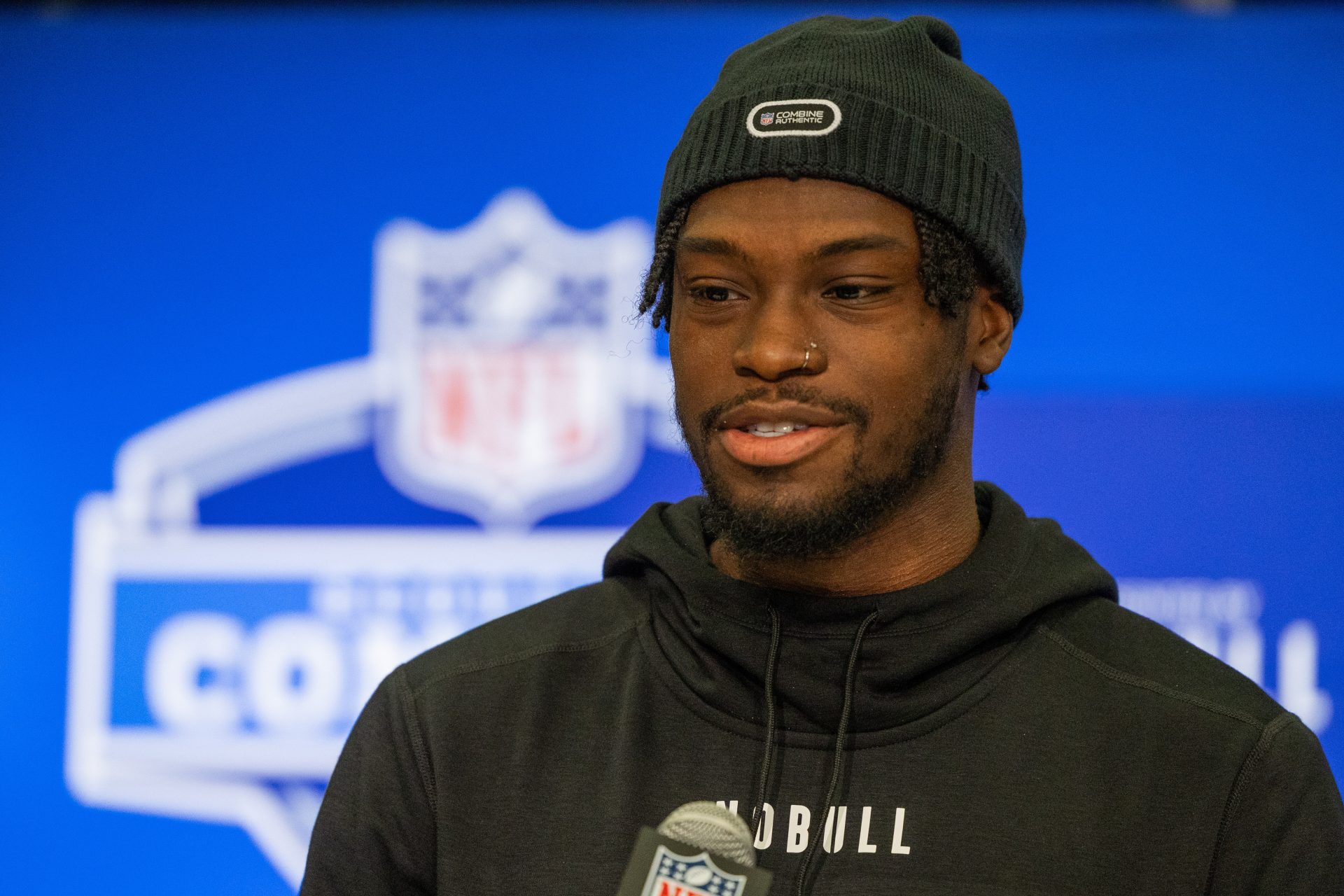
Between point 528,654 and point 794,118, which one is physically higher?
point 794,118

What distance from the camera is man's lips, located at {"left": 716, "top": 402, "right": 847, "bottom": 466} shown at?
1051 millimetres

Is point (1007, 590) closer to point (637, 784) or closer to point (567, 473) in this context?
point (637, 784)

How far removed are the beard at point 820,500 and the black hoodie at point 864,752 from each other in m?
0.05

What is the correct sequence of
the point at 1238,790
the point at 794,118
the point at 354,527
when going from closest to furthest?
the point at 1238,790 < the point at 794,118 < the point at 354,527

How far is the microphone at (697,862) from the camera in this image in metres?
0.83

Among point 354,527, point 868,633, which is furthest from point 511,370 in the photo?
point 868,633

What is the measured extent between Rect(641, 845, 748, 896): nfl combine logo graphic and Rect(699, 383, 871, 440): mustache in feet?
1.19

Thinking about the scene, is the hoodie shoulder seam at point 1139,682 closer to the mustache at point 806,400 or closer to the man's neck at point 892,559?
the man's neck at point 892,559

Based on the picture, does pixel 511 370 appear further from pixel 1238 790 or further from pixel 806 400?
pixel 1238 790

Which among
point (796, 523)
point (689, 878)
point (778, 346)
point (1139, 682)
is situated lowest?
point (689, 878)

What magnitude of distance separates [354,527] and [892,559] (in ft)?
4.41

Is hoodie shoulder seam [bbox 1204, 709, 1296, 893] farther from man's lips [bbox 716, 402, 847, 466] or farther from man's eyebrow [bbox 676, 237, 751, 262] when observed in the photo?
man's eyebrow [bbox 676, 237, 751, 262]

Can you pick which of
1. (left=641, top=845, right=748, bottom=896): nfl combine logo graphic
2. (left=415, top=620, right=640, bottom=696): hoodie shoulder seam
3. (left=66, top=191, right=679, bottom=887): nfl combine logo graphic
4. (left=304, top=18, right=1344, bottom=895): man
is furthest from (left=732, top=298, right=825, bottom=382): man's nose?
(left=66, top=191, right=679, bottom=887): nfl combine logo graphic

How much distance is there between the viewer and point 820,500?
1065 mm
